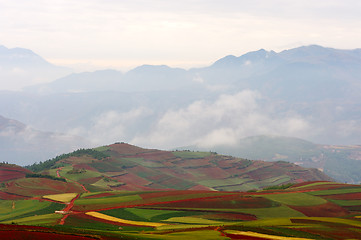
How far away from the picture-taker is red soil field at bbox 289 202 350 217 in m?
118

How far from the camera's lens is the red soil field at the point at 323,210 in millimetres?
117625

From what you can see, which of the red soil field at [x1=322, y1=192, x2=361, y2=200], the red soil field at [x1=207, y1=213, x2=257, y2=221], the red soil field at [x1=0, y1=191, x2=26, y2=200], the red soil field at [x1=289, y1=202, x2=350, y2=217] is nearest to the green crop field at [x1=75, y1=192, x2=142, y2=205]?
the red soil field at [x1=0, y1=191, x2=26, y2=200]

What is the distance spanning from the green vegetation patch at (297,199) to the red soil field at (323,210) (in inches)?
142

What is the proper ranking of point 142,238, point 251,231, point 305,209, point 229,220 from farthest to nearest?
point 305,209 → point 229,220 → point 251,231 → point 142,238

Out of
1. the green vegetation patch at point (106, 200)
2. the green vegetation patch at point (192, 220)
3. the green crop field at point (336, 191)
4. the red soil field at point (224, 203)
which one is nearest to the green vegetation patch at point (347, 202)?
the green crop field at point (336, 191)

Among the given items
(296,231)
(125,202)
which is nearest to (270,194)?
(125,202)

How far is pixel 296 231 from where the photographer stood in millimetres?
83562

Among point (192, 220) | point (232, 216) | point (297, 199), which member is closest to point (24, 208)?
point (192, 220)

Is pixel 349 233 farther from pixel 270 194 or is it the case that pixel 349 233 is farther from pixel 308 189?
pixel 308 189

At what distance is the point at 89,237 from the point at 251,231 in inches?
1224

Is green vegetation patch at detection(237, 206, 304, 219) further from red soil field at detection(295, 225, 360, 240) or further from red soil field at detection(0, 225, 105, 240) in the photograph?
red soil field at detection(0, 225, 105, 240)

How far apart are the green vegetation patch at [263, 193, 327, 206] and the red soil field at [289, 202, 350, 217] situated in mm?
3599

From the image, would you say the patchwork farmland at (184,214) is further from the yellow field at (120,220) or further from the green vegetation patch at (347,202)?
the yellow field at (120,220)

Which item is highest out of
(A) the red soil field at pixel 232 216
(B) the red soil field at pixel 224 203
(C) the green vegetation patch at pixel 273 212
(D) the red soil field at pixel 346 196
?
(D) the red soil field at pixel 346 196
